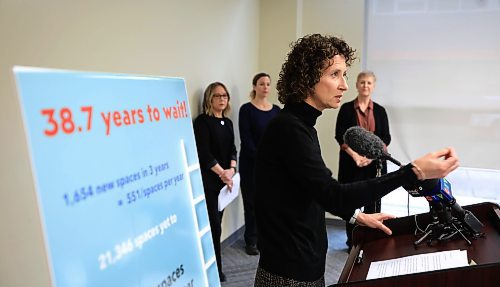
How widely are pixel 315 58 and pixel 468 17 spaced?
11.5ft

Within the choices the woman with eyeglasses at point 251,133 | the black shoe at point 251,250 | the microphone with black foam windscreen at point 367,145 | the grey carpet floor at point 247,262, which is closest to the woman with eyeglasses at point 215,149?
the grey carpet floor at point 247,262

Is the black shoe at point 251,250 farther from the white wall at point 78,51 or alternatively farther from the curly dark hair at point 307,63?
the curly dark hair at point 307,63

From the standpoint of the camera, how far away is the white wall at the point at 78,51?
1.98 metres

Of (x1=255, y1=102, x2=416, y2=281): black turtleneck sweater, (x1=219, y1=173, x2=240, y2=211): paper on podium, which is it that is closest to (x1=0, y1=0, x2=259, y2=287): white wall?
(x1=219, y1=173, x2=240, y2=211): paper on podium

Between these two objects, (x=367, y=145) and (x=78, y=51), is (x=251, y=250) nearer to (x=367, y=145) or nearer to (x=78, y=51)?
(x=78, y=51)

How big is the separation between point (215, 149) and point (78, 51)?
1413mm

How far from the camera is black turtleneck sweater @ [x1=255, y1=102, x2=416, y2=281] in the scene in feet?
4.40

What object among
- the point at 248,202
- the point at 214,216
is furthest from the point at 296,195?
the point at 248,202

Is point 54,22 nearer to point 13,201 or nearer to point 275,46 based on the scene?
point 13,201

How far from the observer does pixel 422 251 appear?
153 centimetres

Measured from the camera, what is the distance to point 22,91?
99cm

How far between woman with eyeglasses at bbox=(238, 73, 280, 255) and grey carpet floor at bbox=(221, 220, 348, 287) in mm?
138

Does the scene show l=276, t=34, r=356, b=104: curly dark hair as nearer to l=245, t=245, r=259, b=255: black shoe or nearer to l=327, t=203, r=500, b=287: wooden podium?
l=327, t=203, r=500, b=287: wooden podium

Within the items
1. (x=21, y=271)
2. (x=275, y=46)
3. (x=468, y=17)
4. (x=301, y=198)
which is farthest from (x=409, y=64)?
(x=21, y=271)
